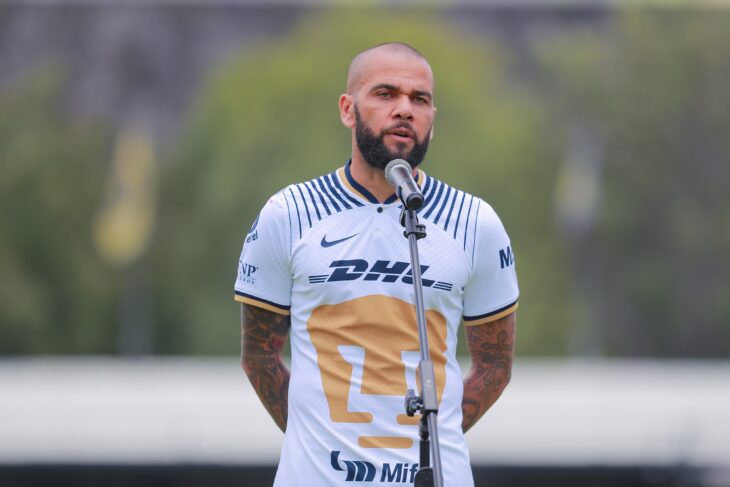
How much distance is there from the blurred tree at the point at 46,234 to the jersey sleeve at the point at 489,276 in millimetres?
33994

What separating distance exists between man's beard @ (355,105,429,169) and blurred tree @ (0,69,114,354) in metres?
34.1

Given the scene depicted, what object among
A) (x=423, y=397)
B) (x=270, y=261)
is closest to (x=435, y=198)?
(x=270, y=261)

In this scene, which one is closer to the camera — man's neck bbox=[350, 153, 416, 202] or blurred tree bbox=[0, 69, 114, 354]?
man's neck bbox=[350, 153, 416, 202]

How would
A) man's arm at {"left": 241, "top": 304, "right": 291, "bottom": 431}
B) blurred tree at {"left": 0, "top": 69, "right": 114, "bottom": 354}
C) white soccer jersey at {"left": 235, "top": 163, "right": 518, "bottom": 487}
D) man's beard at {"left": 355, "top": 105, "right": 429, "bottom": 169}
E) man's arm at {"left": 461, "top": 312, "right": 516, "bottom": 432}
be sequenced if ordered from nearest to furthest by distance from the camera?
white soccer jersey at {"left": 235, "top": 163, "right": 518, "bottom": 487} → man's beard at {"left": 355, "top": 105, "right": 429, "bottom": 169} → man's arm at {"left": 241, "top": 304, "right": 291, "bottom": 431} → man's arm at {"left": 461, "top": 312, "right": 516, "bottom": 432} → blurred tree at {"left": 0, "top": 69, "right": 114, "bottom": 354}

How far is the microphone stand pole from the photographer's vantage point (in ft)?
15.1

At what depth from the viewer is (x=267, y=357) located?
216 inches

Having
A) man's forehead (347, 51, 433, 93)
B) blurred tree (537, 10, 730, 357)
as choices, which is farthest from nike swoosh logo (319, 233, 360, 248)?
blurred tree (537, 10, 730, 357)

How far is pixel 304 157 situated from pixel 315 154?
34cm

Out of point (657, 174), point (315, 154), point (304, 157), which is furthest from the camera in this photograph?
point (657, 174)

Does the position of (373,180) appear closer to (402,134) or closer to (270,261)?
(402,134)

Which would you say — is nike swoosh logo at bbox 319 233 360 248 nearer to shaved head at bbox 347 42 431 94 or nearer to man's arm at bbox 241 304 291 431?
man's arm at bbox 241 304 291 431

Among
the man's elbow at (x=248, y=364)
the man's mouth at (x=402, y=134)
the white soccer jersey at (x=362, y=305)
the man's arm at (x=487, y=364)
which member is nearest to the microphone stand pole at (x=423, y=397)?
the white soccer jersey at (x=362, y=305)

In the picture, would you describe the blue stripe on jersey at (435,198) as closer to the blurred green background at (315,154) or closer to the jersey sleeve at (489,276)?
the jersey sleeve at (489,276)

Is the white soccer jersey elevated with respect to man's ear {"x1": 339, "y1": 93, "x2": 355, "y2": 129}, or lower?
lower
